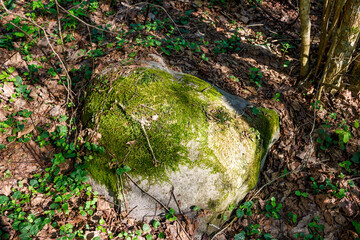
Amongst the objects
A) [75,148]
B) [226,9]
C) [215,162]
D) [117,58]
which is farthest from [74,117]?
[226,9]

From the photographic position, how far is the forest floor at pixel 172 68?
2449 mm

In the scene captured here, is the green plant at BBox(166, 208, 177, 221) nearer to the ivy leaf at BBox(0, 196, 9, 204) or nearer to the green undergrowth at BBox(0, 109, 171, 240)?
the green undergrowth at BBox(0, 109, 171, 240)

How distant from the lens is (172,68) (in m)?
3.63

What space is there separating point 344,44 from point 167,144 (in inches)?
136

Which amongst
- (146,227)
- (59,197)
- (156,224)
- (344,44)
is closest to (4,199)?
(59,197)

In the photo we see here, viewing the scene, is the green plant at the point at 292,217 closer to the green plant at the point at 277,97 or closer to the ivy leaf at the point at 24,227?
the green plant at the point at 277,97

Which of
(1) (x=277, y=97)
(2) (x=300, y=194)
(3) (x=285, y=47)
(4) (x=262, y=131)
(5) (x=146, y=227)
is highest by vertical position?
(3) (x=285, y=47)

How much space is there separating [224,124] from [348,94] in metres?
2.87

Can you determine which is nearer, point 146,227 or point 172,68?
point 146,227

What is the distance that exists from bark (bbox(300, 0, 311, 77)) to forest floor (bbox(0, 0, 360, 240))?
0.24 metres

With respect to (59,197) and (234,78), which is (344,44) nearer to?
(234,78)

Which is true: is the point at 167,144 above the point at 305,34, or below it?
below

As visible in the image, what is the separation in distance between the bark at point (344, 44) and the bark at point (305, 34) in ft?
1.38

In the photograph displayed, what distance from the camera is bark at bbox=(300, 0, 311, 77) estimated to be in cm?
343
